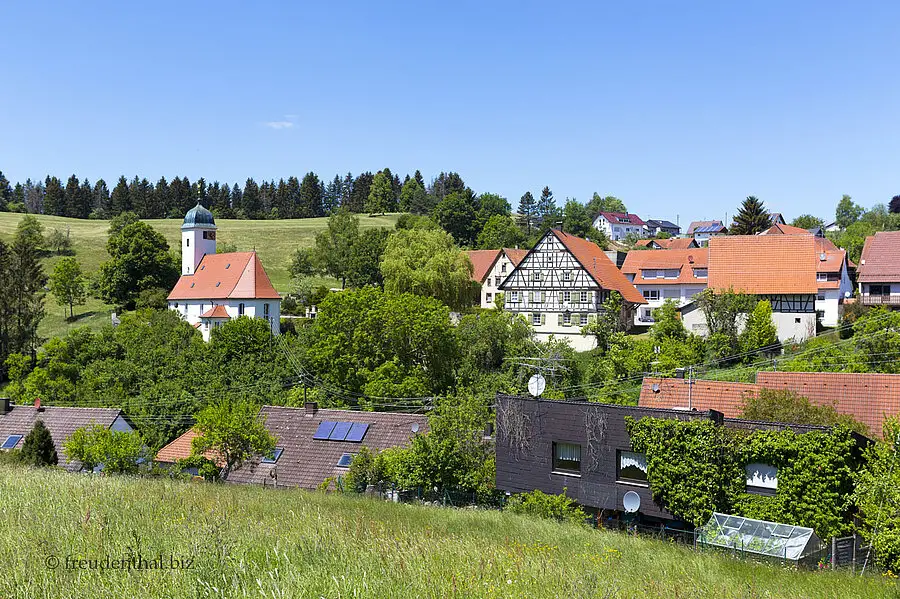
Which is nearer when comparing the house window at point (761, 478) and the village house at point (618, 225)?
the house window at point (761, 478)

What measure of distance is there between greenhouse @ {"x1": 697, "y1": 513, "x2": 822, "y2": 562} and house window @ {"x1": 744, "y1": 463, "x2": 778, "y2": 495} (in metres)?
1.39

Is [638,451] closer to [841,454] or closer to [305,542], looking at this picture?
[841,454]

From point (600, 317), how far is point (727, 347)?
9299 millimetres

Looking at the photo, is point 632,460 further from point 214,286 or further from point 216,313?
point 214,286

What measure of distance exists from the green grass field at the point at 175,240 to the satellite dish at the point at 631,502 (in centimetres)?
6018

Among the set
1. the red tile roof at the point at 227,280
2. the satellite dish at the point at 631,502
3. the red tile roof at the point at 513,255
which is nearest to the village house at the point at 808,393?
the satellite dish at the point at 631,502

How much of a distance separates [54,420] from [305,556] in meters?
34.8

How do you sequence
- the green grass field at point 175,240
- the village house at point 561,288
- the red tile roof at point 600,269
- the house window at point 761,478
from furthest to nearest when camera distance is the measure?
1. the green grass field at point 175,240
2. the red tile roof at point 600,269
3. the village house at point 561,288
4. the house window at point 761,478

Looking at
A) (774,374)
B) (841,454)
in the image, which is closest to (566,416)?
(841,454)

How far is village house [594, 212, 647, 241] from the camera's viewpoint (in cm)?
15462

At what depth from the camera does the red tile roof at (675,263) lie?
202 ft

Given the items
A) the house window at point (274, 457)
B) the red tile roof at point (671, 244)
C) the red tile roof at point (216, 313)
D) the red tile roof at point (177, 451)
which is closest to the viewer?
the house window at point (274, 457)

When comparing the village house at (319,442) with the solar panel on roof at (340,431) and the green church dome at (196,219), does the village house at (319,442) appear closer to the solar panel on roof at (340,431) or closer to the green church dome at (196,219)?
the solar panel on roof at (340,431)

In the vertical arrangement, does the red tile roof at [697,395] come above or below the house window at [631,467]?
above
